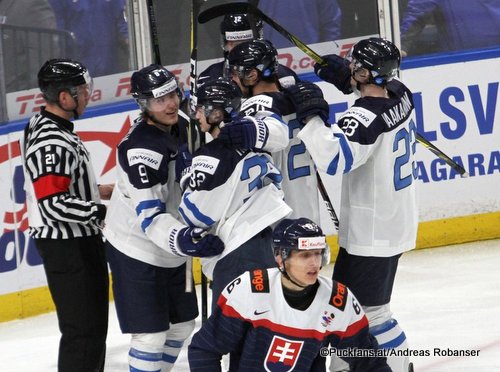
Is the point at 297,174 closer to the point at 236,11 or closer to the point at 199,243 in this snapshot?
the point at 199,243

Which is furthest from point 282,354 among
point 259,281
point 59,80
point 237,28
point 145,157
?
point 237,28

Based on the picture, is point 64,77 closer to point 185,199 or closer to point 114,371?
point 185,199

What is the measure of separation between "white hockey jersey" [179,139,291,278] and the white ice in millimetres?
1207

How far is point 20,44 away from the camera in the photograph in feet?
19.5

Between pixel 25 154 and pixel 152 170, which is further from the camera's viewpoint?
pixel 25 154

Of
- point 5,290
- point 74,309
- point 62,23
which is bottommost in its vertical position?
point 5,290

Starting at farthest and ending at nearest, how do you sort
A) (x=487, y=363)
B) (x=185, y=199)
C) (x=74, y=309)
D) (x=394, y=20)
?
(x=394, y=20) < (x=487, y=363) < (x=74, y=309) < (x=185, y=199)

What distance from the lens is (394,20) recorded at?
6699mm

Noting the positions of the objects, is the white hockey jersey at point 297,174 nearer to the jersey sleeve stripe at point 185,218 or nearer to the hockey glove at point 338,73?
the hockey glove at point 338,73

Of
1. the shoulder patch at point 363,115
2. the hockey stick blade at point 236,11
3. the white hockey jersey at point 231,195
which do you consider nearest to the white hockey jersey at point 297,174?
the shoulder patch at point 363,115

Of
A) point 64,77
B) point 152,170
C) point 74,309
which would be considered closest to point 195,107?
point 152,170

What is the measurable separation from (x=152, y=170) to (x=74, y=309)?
0.58 metres

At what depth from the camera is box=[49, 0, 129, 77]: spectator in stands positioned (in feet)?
20.4

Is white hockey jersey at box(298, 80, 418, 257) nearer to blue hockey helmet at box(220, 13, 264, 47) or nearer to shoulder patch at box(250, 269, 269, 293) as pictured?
shoulder patch at box(250, 269, 269, 293)
